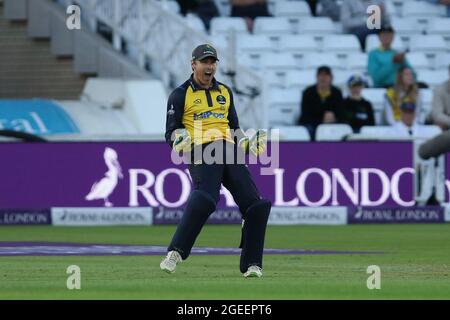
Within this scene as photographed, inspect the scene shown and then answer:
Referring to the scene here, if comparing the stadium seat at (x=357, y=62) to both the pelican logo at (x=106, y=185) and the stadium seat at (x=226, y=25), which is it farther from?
the pelican logo at (x=106, y=185)

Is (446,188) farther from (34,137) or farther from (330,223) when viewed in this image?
(34,137)

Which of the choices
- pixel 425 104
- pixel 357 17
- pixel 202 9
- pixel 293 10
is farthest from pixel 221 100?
pixel 293 10

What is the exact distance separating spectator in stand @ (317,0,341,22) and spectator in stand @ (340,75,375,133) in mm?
3580

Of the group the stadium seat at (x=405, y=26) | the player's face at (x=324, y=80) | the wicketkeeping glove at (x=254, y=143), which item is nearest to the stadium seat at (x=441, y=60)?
the stadium seat at (x=405, y=26)

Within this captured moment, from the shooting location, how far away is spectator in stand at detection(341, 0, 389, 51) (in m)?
23.5

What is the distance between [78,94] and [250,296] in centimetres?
1353

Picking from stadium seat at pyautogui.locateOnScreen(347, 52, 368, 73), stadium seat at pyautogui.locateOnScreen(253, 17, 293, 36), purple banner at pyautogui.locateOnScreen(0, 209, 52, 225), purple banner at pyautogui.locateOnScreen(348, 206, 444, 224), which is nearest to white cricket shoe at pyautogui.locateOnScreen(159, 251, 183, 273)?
purple banner at pyautogui.locateOnScreen(0, 209, 52, 225)

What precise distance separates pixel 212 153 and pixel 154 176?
8.25 metres

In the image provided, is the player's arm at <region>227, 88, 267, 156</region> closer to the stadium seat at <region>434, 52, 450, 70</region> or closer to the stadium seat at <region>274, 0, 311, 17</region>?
the stadium seat at <region>274, 0, 311, 17</region>

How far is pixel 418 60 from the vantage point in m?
23.8

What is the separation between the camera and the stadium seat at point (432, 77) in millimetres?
23438

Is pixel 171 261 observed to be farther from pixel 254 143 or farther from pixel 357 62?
pixel 357 62

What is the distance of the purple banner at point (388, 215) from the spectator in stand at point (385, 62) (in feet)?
10.3

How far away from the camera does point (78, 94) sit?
22.8 meters
